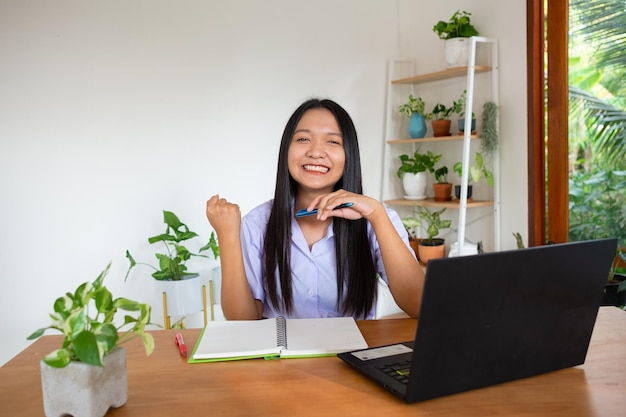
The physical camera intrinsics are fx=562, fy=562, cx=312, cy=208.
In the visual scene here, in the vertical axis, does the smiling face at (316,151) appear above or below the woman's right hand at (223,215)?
above

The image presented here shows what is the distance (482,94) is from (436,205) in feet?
2.19

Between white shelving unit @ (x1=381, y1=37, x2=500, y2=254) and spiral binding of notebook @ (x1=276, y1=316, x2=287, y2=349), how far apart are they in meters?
1.90

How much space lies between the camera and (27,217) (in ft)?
9.34

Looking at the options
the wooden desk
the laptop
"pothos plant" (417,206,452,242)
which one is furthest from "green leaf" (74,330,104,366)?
"pothos plant" (417,206,452,242)

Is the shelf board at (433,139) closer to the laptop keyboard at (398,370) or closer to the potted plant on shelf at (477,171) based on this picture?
the potted plant on shelf at (477,171)

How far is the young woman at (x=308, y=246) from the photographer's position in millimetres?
1598

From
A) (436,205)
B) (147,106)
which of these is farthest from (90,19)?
(436,205)

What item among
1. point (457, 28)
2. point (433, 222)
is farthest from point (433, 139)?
point (457, 28)

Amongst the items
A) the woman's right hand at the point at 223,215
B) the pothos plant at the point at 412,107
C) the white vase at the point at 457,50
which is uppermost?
the white vase at the point at 457,50

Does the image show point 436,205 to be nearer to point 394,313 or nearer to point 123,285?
point 394,313

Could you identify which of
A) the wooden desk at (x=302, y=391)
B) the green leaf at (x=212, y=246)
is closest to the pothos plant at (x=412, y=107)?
the green leaf at (x=212, y=246)

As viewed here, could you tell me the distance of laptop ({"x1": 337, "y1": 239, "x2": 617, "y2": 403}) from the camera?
31.0 inches

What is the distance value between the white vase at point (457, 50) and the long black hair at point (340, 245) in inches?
62.3

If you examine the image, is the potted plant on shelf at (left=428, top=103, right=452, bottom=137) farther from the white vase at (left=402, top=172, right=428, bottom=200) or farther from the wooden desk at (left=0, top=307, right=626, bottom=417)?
the wooden desk at (left=0, top=307, right=626, bottom=417)
